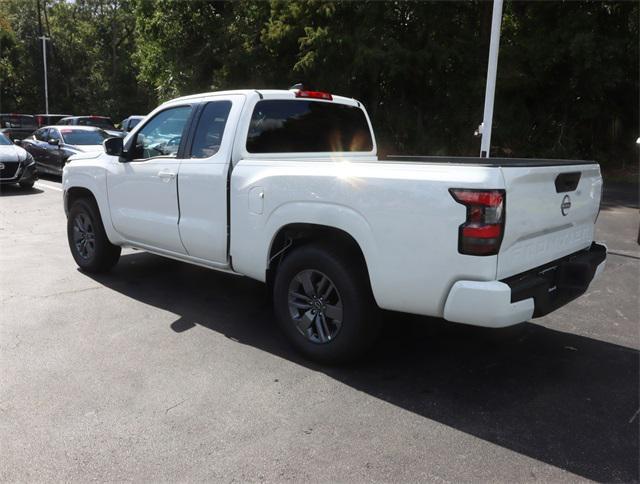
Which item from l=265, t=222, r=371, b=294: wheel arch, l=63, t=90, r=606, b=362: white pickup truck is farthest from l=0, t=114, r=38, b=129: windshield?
l=265, t=222, r=371, b=294: wheel arch

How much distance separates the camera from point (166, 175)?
194 inches

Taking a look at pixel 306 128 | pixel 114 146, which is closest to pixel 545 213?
pixel 306 128

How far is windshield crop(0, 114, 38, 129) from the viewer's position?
85.6ft

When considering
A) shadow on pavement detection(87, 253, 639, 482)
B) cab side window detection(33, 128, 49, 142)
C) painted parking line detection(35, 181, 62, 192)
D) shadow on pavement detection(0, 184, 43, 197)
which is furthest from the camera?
cab side window detection(33, 128, 49, 142)

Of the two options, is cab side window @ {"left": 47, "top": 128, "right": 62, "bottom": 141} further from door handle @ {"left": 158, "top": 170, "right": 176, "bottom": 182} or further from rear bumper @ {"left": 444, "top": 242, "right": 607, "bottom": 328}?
rear bumper @ {"left": 444, "top": 242, "right": 607, "bottom": 328}

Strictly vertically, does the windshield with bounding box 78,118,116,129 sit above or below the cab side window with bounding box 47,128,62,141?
above

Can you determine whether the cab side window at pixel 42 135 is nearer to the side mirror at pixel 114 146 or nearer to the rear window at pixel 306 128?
the side mirror at pixel 114 146

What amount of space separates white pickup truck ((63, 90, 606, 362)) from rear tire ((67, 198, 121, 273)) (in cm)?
23

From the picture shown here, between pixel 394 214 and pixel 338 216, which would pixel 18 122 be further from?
pixel 394 214

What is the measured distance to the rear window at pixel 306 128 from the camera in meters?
4.61

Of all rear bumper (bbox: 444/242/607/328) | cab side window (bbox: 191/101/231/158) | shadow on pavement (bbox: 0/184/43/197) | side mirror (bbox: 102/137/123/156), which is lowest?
shadow on pavement (bbox: 0/184/43/197)

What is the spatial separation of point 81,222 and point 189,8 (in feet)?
59.1

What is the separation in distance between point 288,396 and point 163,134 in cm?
290

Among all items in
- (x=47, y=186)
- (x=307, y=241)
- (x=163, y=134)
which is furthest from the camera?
(x=47, y=186)
